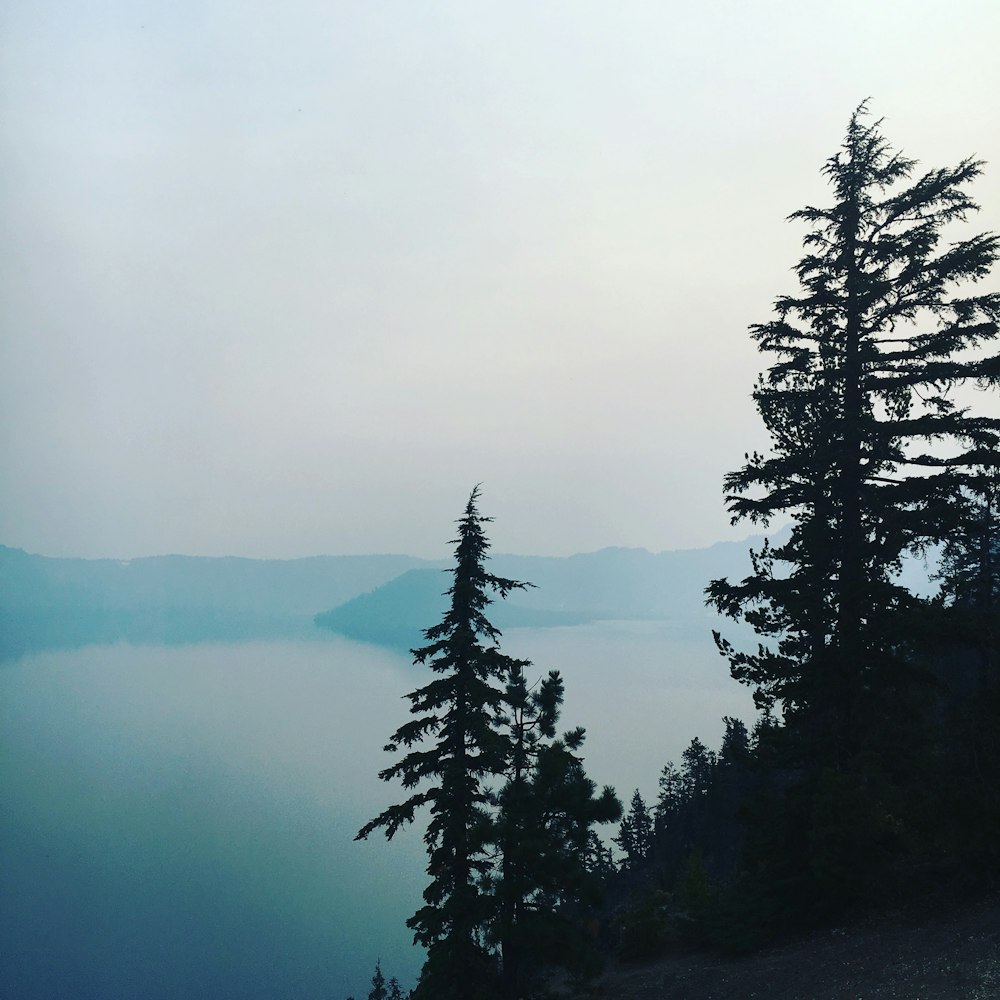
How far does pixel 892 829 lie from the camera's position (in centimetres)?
1201

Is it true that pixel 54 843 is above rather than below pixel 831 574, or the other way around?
below

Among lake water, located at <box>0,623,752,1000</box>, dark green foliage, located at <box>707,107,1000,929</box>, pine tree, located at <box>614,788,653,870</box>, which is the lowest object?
lake water, located at <box>0,623,752,1000</box>

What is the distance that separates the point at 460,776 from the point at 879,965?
836 cm

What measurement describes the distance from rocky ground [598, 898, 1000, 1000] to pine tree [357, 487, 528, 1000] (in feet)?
16.1

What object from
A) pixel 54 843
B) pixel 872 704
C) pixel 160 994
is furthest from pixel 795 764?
pixel 54 843

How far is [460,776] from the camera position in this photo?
15234mm

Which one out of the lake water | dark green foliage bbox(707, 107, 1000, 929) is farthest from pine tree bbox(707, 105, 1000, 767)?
the lake water

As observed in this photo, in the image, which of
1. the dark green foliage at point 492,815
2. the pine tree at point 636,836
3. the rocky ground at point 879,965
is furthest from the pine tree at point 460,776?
the pine tree at point 636,836

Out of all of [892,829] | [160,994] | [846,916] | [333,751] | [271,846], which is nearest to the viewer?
[892,829]

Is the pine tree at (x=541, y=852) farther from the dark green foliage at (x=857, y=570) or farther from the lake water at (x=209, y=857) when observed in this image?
the lake water at (x=209, y=857)

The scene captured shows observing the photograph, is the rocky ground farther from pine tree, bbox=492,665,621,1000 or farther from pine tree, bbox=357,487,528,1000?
pine tree, bbox=357,487,528,1000

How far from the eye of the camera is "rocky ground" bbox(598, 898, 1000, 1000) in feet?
33.1

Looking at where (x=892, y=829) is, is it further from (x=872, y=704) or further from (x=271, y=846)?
(x=271, y=846)

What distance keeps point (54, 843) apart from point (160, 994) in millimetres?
39015
